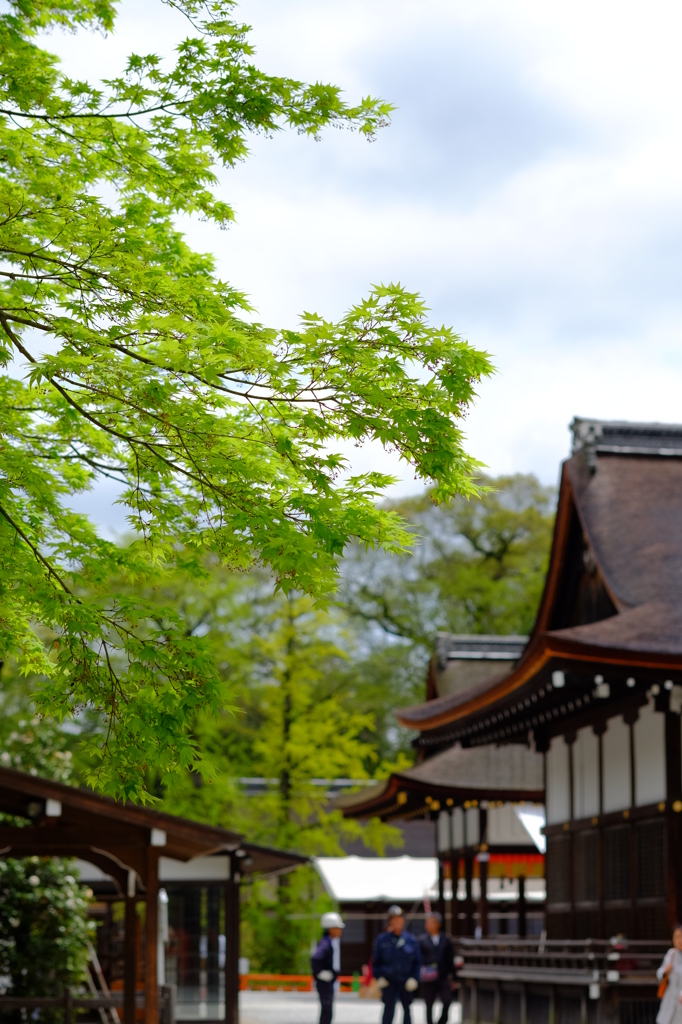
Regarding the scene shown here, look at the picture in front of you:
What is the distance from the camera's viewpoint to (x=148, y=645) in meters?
7.25

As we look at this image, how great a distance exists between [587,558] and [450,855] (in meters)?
13.4

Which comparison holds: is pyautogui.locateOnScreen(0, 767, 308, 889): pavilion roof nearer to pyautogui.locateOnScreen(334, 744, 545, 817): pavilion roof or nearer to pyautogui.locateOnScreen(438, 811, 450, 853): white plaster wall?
pyautogui.locateOnScreen(334, 744, 545, 817): pavilion roof

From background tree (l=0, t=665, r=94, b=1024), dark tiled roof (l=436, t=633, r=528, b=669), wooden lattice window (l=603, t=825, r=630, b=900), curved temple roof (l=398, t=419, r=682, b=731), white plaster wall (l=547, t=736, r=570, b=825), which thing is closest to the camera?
curved temple roof (l=398, t=419, r=682, b=731)

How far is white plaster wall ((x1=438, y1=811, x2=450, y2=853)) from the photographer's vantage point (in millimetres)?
30500

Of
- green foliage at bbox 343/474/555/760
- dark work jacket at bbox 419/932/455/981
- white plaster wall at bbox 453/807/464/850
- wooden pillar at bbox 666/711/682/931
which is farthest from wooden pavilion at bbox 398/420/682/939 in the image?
→ green foliage at bbox 343/474/555/760

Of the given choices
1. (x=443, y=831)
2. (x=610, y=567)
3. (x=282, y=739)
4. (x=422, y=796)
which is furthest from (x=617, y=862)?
(x=282, y=739)

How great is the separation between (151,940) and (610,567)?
7.87 meters

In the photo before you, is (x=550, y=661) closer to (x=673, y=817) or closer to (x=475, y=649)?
(x=673, y=817)

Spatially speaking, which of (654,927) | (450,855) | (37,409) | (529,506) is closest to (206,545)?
(37,409)

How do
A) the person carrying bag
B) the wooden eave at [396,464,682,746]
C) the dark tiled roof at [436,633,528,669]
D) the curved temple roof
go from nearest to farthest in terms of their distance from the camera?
the person carrying bag
the wooden eave at [396,464,682,746]
the curved temple roof
the dark tiled roof at [436,633,528,669]

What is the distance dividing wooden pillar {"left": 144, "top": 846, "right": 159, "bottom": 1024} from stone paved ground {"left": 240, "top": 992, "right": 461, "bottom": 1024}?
9618 millimetres

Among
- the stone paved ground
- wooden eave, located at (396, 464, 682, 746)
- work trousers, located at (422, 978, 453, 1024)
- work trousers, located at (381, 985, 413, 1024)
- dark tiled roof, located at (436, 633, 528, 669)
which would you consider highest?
dark tiled roof, located at (436, 633, 528, 669)

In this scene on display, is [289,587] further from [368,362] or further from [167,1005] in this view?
[167,1005]

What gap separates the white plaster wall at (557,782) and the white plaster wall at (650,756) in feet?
9.79
